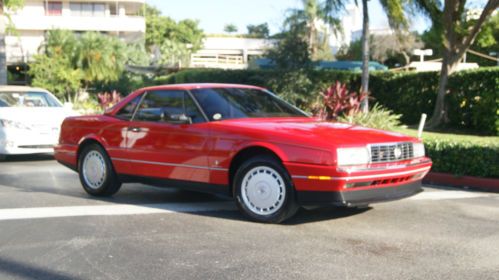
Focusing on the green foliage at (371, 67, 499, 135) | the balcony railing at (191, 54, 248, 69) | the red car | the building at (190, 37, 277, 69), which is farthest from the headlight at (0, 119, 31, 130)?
the building at (190, 37, 277, 69)

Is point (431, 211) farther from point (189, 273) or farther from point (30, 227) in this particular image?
point (30, 227)

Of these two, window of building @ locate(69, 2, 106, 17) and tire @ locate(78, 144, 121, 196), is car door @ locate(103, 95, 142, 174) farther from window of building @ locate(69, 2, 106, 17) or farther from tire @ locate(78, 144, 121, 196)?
window of building @ locate(69, 2, 106, 17)

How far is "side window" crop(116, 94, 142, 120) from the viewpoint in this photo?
7691mm

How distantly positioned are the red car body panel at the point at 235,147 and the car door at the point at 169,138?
0.4 inches

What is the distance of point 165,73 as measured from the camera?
40969 millimetres

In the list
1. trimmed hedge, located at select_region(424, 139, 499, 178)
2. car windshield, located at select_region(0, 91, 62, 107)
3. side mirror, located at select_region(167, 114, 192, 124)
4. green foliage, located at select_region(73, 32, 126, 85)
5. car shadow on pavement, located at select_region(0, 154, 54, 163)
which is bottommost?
car shadow on pavement, located at select_region(0, 154, 54, 163)

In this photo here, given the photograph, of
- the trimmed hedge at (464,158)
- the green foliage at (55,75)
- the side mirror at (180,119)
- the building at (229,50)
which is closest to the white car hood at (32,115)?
the side mirror at (180,119)

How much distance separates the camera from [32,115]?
11.9m

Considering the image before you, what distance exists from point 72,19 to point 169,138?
44.9 meters

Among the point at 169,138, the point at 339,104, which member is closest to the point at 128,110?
the point at 169,138

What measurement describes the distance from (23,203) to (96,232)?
1919mm

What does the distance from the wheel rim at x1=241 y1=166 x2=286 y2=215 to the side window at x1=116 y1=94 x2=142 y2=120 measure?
212cm

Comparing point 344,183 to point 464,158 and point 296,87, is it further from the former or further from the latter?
point 296,87

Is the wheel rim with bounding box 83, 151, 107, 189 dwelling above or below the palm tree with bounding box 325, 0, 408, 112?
below
